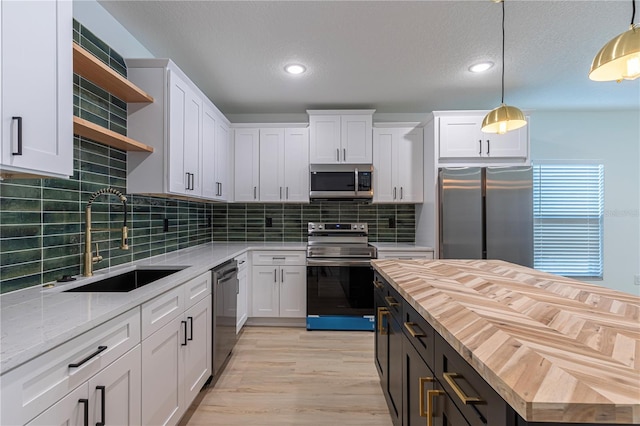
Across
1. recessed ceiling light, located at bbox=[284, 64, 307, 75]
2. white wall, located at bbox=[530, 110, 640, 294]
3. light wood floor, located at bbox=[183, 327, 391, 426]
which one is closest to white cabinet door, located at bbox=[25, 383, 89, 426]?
light wood floor, located at bbox=[183, 327, 391, 426]

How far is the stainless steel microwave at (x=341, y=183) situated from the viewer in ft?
11.4

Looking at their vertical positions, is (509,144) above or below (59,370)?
above

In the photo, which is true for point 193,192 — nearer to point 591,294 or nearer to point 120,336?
point 120,336

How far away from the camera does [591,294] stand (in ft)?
4.01

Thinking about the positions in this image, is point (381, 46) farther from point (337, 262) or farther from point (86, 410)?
point (86, 410)

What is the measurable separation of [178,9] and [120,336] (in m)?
2.00

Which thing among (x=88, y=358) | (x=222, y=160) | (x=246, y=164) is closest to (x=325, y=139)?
(x=246, y=164)

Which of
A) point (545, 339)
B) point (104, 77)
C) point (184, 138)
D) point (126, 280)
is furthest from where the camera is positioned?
point (184, 138)

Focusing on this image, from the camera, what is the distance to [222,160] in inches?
129

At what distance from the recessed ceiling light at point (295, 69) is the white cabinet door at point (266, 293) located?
6.76 feet

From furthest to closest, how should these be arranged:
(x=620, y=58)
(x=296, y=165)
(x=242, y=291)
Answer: (x=296, y=165), (x=242, y=291), (x=620, y=58)

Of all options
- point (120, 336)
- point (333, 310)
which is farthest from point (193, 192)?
point (333, 310)

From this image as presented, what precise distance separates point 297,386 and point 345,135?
263 cm

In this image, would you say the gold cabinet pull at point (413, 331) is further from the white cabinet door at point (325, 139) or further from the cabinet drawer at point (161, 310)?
the white cabinet door at point (325, 139)
